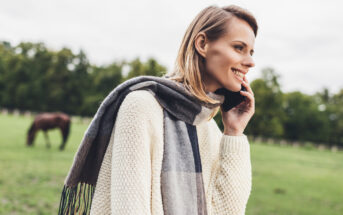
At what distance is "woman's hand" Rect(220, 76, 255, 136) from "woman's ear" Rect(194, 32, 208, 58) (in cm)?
32

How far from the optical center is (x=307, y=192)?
31.4 feet

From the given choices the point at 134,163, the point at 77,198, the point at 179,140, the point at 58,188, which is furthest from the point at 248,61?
the point at 58,188

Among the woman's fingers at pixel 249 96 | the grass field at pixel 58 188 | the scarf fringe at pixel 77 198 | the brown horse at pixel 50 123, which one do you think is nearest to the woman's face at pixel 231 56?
the woman's fingers at pixel 249 96

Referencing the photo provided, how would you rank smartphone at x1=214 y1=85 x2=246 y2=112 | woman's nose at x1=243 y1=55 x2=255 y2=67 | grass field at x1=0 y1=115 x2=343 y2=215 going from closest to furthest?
woman's nose at x1=243 y1=55 x2=255 y2=67 → smartphone at x1=214 y1=85 x2=246 y2=112 → grass field at x1=0 y1=115 x2=343 y2=215

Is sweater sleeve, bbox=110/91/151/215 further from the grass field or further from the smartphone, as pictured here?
the grass field

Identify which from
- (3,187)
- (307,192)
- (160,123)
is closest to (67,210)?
(160,123)

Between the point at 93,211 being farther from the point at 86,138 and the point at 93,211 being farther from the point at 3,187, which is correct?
the point at 3,187

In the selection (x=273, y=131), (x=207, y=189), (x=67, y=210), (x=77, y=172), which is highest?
(x=77, y=172)

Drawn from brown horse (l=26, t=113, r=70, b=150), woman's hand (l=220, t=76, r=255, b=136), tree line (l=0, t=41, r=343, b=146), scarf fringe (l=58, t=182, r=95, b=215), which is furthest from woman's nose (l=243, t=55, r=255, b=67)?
tree line (l=0, t=41, r=343, b=146)

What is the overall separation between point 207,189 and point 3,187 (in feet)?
19.9

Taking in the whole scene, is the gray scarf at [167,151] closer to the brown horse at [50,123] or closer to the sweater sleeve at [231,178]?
the sweater sleeve at [231,178]

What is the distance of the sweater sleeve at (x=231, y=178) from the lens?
1.65 metres

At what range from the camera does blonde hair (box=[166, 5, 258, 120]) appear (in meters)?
1.57

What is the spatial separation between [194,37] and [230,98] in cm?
41
